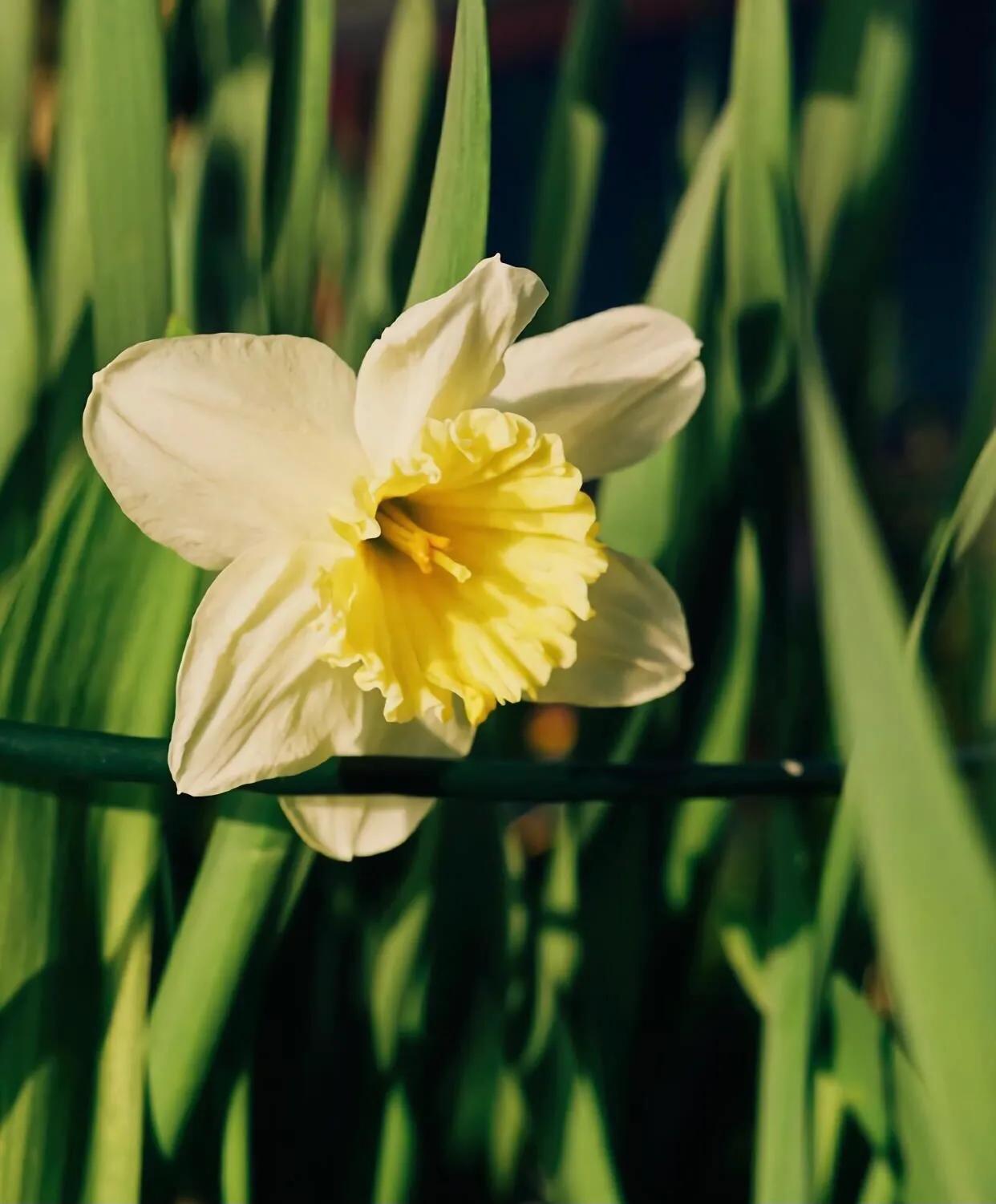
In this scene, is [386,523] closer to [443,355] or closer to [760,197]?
[443,355]

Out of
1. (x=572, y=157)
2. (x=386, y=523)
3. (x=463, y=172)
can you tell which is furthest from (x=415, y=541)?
(x=572, y=157)

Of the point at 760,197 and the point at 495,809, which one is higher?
the point at 760,197

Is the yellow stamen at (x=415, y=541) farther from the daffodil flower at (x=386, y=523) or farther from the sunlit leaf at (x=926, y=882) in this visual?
the sunlit leaf at (x=926, y=882)

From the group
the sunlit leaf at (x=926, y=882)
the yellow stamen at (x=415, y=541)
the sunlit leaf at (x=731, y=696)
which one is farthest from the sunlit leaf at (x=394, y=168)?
the sunlit leaf at (x=926, y=882)

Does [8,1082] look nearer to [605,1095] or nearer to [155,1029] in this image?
[155,1029]

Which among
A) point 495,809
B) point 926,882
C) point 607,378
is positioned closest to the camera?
point 926,882

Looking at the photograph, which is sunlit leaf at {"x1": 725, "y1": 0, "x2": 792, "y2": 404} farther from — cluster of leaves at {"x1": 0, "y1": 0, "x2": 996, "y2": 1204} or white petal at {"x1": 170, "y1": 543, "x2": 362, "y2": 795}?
white petal at {"x1": 170, "y1": 543, "x2": 362, "y2": 795}
